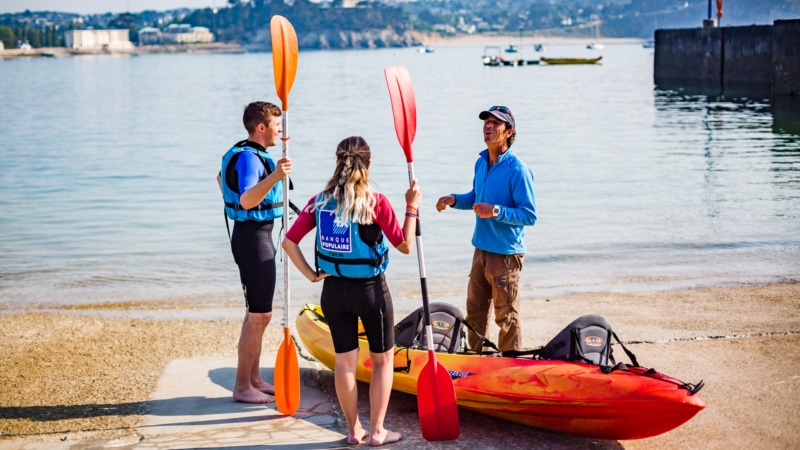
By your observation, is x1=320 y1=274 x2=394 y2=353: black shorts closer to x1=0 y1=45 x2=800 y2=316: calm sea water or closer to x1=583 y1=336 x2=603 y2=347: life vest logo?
x1=0 y1=45 x2=800 y2=316: calm sea water

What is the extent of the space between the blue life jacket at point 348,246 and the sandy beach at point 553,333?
1616 millimetres

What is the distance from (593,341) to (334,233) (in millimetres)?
1763

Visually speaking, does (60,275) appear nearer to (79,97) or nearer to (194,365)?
(194,365)

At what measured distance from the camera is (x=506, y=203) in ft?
18.1

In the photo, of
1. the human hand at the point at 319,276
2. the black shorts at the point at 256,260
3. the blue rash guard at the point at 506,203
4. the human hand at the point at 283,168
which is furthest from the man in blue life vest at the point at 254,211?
the blue rash guard at the point at 506,203

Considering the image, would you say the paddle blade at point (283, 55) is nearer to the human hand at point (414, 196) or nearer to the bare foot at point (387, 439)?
the human hand at point (414, 196)

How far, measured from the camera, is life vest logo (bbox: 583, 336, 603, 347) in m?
5.29

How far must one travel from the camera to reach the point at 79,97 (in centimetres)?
5794

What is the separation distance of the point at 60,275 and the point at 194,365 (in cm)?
564

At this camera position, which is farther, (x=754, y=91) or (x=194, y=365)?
(x=754, y=91)

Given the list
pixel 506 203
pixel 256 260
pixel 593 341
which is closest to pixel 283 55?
pixel 256 260

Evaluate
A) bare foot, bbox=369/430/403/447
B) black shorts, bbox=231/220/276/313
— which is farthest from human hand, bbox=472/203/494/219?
bare foot, bbox=369/430/403/447

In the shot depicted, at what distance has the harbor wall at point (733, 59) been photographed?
31.4 m

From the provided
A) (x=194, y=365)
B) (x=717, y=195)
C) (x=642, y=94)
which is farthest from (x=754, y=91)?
(x=194, y=365)
